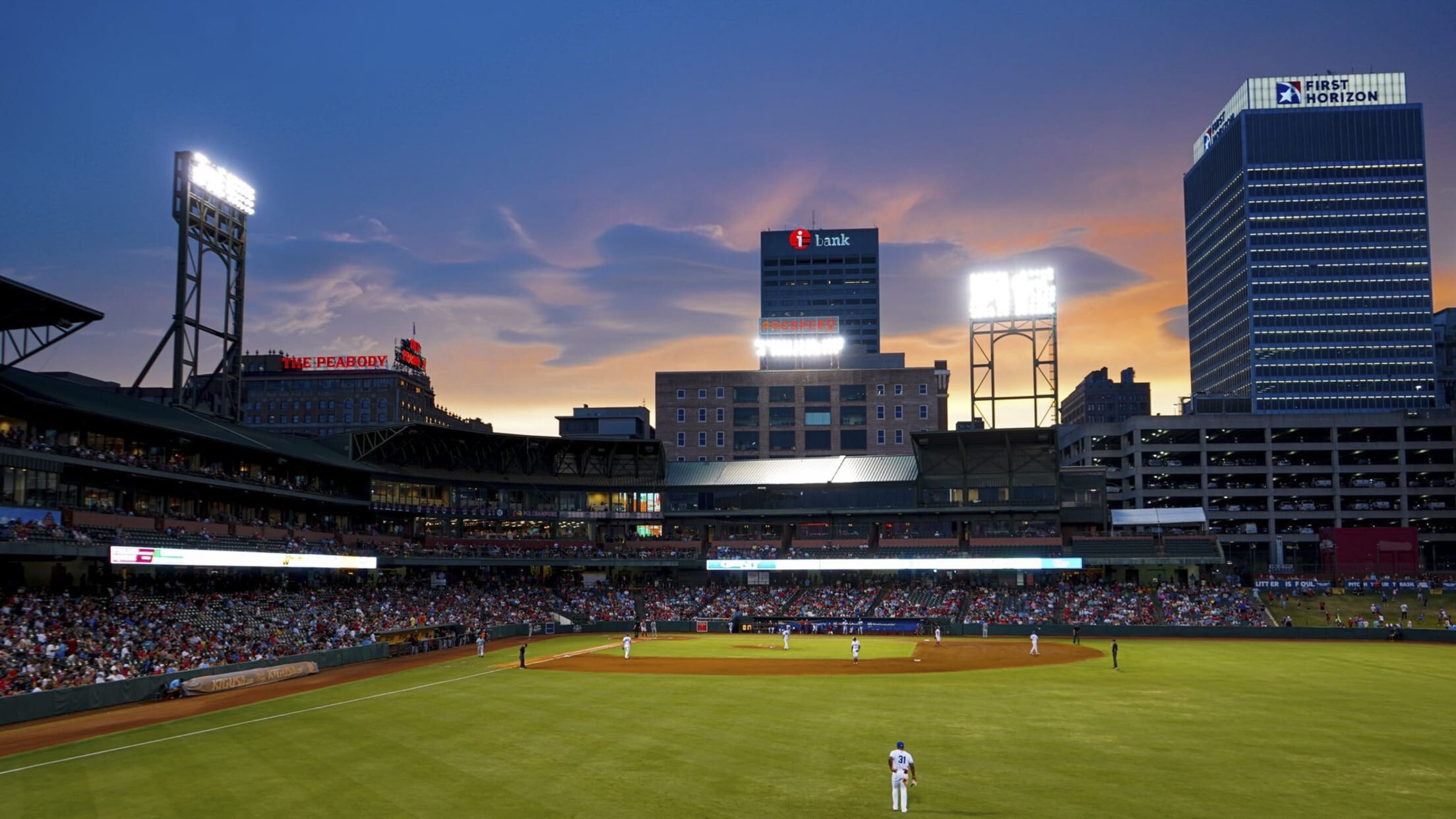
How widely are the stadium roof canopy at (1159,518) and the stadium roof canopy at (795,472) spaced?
66.3 ft

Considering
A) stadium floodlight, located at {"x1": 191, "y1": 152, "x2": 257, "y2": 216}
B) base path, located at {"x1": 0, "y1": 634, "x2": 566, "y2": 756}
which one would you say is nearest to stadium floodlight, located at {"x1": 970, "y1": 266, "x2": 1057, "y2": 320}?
base path, located at {"x1": 0, "y1": 634, "x2": 566, "y2": 756}

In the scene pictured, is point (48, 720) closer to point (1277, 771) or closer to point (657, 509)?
point (1277, 771)

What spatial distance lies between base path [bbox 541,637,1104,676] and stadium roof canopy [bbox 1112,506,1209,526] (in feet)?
112

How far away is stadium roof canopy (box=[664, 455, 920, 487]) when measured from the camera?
95438 millimetres

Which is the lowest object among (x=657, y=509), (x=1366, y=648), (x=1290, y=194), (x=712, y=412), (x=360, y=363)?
(x=1366, y=648)

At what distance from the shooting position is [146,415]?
2472 inches

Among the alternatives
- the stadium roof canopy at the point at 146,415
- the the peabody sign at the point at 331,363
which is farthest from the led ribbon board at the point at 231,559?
the the peabody sign at the point at 331,363

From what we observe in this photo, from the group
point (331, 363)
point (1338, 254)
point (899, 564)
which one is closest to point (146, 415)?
point (899, 564)

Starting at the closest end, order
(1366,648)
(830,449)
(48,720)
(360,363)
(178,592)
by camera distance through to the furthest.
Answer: (48,720) < (178,592) < (1366,648) < (830,449) < (360,363)

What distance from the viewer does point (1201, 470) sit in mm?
134875

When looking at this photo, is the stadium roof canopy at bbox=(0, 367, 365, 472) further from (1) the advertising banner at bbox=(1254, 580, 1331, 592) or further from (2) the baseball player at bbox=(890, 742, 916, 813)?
(1) the advertising banner at bbox=(1254, 580, 1331, 592)

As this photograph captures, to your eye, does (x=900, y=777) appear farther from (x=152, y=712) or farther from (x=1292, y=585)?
(x=1292, y=585)

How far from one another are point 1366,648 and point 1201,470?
79623mm

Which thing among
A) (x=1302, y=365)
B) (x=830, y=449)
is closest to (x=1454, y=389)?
(x=1302, y=365)
